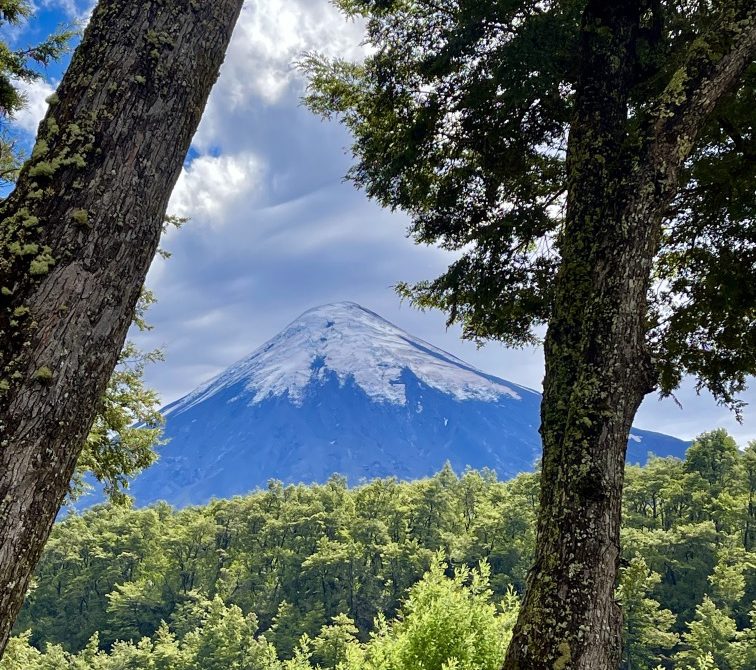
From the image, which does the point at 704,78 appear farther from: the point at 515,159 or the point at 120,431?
the point at 120,431

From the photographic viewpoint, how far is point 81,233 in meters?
1.72

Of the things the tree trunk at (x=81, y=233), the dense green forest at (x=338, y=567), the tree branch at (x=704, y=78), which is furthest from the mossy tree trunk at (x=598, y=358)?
the dense green forest at (x=338, y=567)

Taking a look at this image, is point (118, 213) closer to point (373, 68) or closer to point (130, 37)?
point (130, 37)

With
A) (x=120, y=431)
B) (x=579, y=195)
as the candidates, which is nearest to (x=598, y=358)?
(x=579, y=195)

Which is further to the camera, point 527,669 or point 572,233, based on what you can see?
point 572,233

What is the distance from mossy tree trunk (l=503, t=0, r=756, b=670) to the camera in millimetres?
3102

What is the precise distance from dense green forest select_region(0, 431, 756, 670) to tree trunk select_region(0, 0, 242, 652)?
3446cm

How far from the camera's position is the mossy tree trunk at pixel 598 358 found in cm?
310

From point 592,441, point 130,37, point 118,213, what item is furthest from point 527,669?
point 130,37

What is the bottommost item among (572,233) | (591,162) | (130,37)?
(130,37)

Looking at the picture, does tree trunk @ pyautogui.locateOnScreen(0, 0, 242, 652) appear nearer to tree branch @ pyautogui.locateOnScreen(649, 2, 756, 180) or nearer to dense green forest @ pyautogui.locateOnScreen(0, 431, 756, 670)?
tree branch @ pyautogui.locateOnScreen(649, 2, 756, 180)

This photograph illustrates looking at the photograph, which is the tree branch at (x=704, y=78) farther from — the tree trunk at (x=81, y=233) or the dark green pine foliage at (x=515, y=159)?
the tree trunk at (x=81, y=233)

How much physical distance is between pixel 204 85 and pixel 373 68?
4746 millimetres

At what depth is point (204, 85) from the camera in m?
2.09
